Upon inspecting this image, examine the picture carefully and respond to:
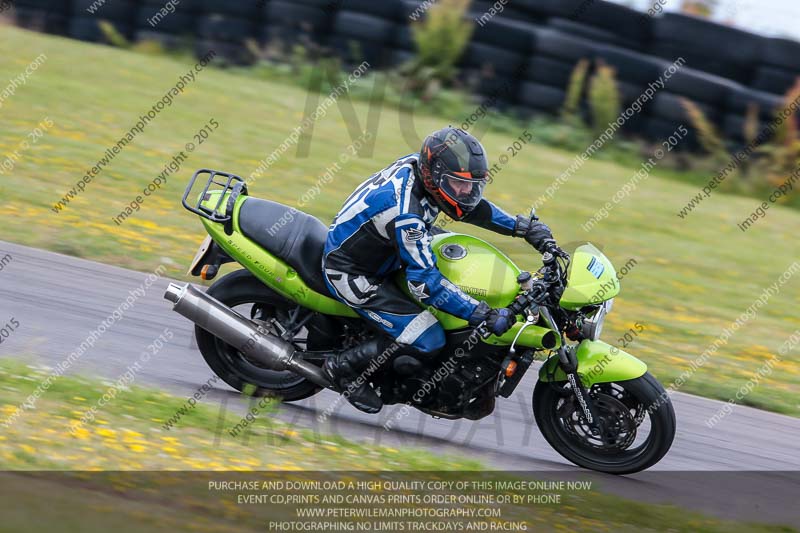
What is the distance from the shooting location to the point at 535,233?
6.01 metres

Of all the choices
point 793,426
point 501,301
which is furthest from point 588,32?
point 501,301

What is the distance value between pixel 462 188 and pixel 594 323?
1093mm

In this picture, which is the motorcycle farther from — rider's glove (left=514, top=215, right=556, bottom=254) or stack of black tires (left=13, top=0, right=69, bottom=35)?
stack of black tires (left=13, top=0, right=69, bottom=35)

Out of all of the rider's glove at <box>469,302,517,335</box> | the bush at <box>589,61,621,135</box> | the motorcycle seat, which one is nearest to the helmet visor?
the rider's glove at <box>469,302,517,335</box>

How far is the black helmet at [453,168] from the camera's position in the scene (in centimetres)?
543

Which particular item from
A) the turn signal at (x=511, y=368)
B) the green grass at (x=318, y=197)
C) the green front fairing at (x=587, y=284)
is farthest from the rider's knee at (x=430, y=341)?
→ the green grass at (x=318, y=197)

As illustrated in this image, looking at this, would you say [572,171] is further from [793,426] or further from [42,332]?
[42,332]

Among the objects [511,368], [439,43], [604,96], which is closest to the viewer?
[511,368]

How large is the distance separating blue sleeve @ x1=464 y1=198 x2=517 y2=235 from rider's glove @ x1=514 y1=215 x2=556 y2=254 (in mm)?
48

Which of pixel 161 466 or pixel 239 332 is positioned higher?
pixel 161 466

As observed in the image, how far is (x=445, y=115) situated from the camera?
16.0 meters

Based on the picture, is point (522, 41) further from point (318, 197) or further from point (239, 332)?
point (239, 332)

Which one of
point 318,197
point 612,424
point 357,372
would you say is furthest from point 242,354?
point 318,197

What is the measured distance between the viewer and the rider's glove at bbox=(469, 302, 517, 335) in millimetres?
5379
